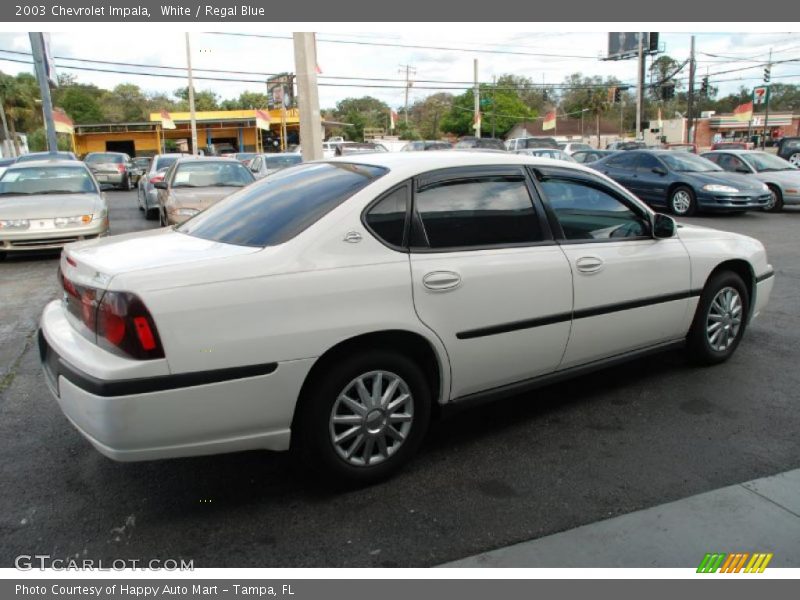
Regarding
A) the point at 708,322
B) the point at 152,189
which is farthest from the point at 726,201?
the point at 152,189

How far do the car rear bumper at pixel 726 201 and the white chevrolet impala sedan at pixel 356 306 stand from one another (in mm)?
10353

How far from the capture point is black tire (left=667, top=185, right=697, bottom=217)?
13930 millimetres

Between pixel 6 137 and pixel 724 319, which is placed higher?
pixel 6 137

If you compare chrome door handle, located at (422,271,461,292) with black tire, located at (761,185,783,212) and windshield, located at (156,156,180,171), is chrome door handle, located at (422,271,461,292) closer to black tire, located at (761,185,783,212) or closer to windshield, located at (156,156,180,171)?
windshield, located at (156,156,180,171)

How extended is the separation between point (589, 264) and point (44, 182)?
955cm

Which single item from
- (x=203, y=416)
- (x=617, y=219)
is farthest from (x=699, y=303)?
(x=203, y=416)

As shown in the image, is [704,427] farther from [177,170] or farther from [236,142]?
[236,142]

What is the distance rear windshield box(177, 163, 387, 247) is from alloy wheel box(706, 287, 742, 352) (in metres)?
2.77

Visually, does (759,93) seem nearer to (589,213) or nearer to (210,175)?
(210,175)

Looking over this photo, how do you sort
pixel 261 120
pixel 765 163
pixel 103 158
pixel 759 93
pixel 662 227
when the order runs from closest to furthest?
pixel 662 227 < pixel 765 163 < pixel 103 158 < pixel 261 120 < pixel 759 93

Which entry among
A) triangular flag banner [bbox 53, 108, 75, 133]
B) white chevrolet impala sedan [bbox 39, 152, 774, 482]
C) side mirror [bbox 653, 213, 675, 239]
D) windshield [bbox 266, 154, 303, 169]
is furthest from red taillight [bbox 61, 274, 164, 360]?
triangular flag banner [bbox 53, 108, 75, 133]

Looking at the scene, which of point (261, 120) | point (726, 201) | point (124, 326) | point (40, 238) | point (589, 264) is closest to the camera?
point (124, 326)

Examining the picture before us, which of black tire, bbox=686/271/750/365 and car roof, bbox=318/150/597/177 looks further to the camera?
black tire, bbox=686/271/750/365

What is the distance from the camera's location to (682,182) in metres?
14.1
